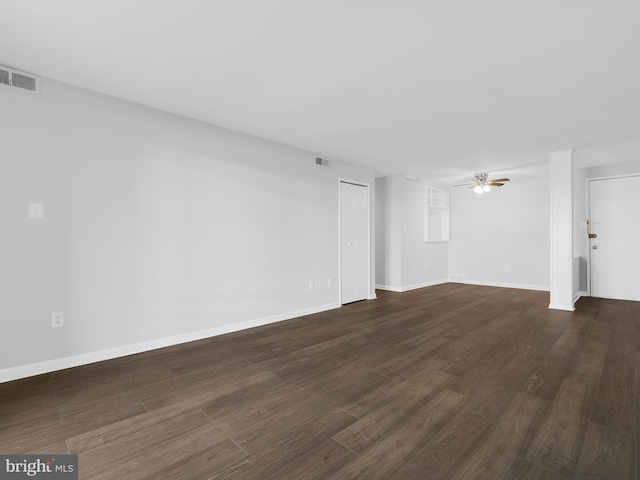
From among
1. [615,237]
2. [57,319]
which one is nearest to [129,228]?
[57,319]

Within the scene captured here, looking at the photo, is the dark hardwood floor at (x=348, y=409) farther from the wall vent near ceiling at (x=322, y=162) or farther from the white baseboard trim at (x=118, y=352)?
the wall vent near ceiling at (x=322, y=162)

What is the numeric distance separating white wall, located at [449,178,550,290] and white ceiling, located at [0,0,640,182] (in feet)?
10.0

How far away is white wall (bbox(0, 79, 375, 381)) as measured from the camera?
2438 mm

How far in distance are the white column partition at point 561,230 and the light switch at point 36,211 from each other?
6.59 metres

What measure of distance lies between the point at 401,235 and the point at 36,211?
5809 mm

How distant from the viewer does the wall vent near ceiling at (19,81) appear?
7.77 ft

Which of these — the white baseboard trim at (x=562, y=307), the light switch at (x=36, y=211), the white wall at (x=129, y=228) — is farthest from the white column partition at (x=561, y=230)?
the light switch at (x=36, y=211)

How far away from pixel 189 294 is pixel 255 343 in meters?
0.94

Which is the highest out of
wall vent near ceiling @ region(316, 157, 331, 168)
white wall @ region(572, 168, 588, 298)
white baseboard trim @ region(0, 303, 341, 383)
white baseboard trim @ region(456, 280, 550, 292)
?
wall vent near ceiling @ region(316, 157, 331, 168)

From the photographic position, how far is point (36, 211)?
2.50m

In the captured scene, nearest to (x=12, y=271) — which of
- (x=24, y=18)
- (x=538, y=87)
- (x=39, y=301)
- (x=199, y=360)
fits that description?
(x=39, y=301)

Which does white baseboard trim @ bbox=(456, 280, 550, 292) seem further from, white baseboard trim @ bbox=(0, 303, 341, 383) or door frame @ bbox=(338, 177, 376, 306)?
white baseboard trim @ bbox=(0, 303, 341, 383)

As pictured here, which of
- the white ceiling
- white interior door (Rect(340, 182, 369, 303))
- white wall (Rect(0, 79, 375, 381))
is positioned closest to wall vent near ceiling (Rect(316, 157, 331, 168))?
white interior door (Rect(340, 182, 369, 303))

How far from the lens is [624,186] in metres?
5.43
